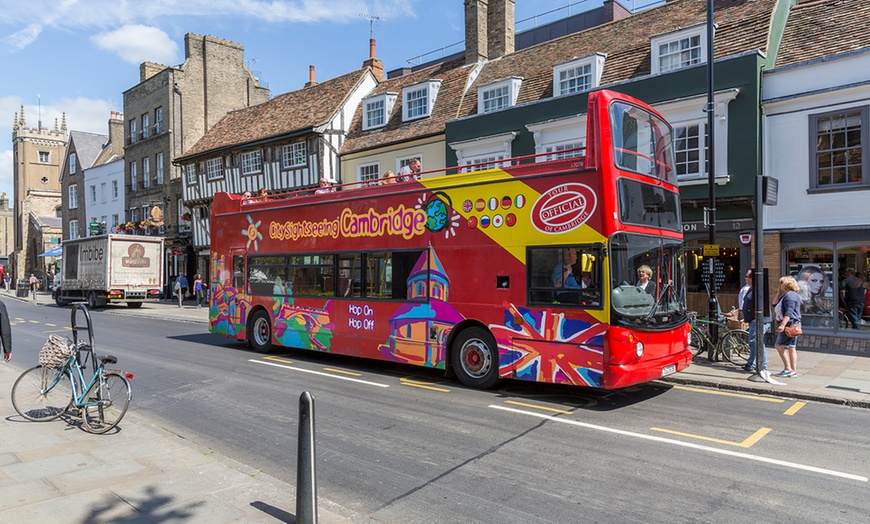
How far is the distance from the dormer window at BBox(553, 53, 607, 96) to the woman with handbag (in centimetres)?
1005

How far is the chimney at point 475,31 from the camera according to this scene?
23.5 m

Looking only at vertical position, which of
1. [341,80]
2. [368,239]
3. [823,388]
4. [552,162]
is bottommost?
[823,388]

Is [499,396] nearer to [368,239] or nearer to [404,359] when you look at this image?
[404,359]

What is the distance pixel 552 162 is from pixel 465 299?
2549 millimetres

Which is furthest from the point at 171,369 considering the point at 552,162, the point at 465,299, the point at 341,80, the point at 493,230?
the point at 341,80

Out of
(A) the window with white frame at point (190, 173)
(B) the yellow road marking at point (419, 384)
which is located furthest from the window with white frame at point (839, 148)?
(A) the window with white frame at point (190, 173)

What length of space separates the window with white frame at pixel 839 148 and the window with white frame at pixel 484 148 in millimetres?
8600

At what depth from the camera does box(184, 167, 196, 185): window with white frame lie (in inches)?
1316

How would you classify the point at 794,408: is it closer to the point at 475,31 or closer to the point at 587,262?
the point at 587,262

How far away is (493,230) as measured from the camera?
9203 mm

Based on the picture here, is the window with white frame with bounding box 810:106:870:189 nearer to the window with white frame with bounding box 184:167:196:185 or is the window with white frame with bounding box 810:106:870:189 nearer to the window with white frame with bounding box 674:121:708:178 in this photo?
the window with white frame with bounding box 674:121:708:178

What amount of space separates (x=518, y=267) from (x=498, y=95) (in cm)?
1329

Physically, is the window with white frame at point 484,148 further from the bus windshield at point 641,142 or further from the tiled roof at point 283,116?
the bus windshield at point 641,142

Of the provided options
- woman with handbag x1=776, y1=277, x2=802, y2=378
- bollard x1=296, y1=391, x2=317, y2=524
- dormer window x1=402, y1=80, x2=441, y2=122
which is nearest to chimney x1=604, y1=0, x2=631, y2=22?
dormer window x1=402, y1=80, x2=441, y2=122
